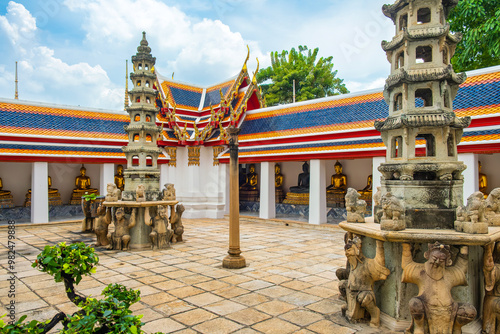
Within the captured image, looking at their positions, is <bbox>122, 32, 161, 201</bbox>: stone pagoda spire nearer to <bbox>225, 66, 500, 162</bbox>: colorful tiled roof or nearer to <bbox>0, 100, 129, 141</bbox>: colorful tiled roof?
<bbox>0, 100, 129, 141</bbox>: colorful tiled roof

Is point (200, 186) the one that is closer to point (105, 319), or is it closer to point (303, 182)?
point (303, 182)

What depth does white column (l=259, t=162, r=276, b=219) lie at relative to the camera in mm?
15094

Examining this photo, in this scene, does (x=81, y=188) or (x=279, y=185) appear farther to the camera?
(x=279, y=185)

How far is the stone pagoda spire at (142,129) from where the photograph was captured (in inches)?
417

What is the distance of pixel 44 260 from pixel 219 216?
13.8 meters

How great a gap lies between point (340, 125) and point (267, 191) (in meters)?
3.97

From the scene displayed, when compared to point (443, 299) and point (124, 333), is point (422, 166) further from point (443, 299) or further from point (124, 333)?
point (124, 333)

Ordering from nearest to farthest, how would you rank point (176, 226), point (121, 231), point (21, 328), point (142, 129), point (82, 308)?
point (21, 328), point (82, 308), point (121, 231), point (176, 226), point (142, 129)

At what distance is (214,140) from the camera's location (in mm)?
16406

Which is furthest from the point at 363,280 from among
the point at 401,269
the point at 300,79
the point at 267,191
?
the point at 300,79

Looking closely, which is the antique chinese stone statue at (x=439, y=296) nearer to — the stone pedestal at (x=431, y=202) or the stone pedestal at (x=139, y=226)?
the stone pedestal at (x=431, y=202)

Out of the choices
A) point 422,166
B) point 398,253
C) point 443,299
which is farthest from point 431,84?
point 443,299

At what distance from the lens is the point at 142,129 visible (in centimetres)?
1088

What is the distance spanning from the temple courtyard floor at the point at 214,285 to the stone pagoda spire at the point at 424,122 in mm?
1795
